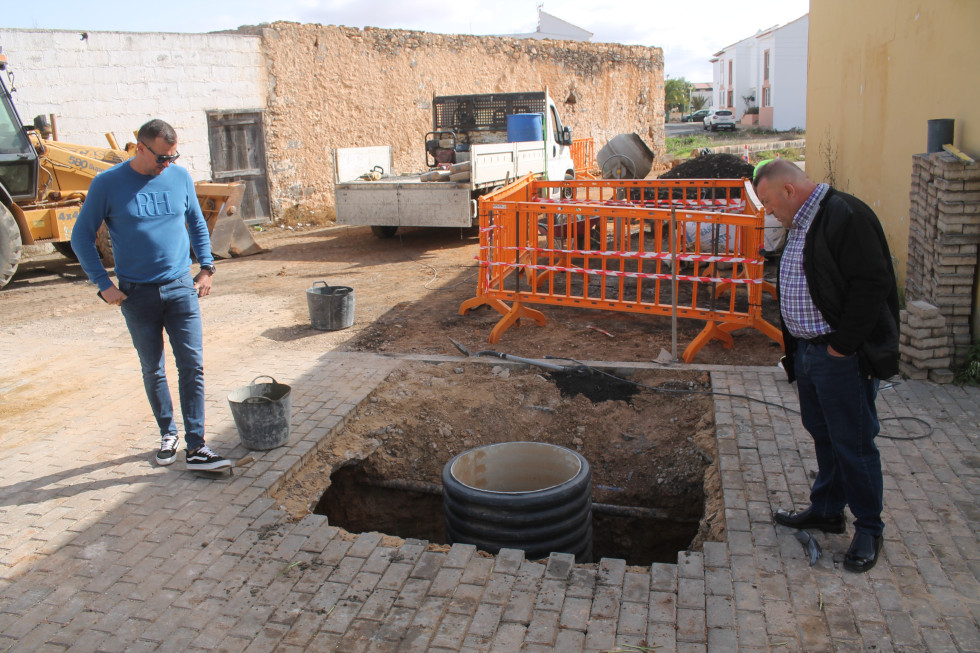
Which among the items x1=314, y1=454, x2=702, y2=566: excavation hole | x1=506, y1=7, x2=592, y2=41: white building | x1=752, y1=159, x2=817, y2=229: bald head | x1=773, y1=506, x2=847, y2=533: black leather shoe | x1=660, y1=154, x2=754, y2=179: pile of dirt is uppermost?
x1=506, y1=7, x2=592, y2=41: white building

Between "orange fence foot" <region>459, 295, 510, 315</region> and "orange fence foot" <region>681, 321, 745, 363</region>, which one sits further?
"orange fence foot" <region>459, 295, 510, 315</region>

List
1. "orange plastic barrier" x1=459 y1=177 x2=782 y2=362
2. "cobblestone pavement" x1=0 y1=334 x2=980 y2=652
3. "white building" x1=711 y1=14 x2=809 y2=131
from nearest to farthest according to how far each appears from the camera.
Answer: "cobblestone pavement" x1=0 y1=334 x2=980 y2=652 < "orange plastic barrier" x1=459 y1=177 x2=782 y2=362 < "white building" x1=711 y1=14 x2=809 y2=131

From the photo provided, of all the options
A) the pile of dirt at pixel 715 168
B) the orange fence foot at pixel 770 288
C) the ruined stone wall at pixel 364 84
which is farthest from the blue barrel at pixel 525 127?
the orange fence foot at pixel 770 288

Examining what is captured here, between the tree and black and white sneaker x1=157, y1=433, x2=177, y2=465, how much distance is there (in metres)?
83.2

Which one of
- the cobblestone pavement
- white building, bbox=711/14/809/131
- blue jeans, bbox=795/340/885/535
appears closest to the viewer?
the cobblestone pavement

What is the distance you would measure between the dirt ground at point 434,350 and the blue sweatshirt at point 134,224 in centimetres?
156

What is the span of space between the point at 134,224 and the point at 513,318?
3920mm

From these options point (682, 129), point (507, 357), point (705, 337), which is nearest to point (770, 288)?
point (705, 337)

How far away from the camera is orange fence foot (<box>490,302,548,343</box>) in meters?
7.39

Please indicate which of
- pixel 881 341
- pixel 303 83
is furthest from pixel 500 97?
pixel 881 341

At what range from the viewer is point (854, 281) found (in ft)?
10.5

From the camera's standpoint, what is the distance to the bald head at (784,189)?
3.37m

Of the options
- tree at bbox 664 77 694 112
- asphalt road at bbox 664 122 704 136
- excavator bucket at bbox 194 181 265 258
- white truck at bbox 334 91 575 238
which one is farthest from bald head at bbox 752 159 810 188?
tree at bbox 664 77 694 112

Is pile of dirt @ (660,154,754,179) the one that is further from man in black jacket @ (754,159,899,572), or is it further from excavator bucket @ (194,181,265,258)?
man in black jacket @ (754,159,899,572)
